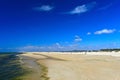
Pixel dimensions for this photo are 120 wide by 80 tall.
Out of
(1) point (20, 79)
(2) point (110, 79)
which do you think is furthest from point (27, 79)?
(2) point (110, 79)

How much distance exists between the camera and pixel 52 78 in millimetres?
17859

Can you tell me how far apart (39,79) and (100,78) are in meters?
5.50

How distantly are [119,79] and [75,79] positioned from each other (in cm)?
374

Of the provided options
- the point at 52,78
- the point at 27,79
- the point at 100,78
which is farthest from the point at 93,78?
the point at 27,79

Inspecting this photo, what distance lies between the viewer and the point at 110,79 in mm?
16641

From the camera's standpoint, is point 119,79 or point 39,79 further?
point 39,79

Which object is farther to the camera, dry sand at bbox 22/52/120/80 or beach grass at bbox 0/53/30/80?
beach grass at bbox 0/53/30/80

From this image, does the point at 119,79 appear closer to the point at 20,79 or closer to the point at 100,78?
the point at 100,78

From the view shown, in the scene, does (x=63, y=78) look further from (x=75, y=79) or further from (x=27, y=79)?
(x=27, y=79)

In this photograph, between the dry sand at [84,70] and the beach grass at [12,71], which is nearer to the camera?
the dry sand at [84,70]

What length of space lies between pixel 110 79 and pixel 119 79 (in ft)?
2.44

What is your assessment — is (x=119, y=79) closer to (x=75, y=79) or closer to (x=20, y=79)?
(x=75, y=79)

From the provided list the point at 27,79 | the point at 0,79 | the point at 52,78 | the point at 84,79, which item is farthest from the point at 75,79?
the point at 0,79

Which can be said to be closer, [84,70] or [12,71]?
[84,70]
